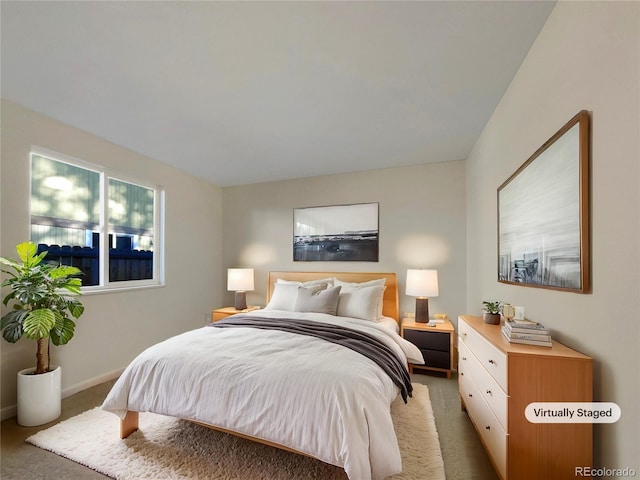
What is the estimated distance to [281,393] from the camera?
1604 millimetres

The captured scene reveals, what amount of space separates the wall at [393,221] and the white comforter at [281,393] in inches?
79.4

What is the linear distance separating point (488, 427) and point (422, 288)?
5.79 feet

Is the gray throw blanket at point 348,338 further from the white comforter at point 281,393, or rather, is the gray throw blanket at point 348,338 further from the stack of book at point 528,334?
the stack of book at point 528,334

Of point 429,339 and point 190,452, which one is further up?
point 429,339

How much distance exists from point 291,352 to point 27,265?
215cm

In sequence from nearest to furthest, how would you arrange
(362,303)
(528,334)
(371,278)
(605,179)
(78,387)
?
(605,179) < (528,334) < (78,387) < (362,303) < (371,278)

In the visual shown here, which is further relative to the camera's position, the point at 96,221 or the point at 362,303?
the point at 362,303

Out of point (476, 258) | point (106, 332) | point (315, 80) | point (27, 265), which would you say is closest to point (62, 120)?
point (27, 265)

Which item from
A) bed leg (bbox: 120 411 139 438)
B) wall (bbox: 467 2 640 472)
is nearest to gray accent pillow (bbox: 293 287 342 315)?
bed leg (bbox: 120 411 139 438)

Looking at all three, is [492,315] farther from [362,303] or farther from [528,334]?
[362,303]

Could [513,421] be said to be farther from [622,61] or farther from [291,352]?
[622,61]

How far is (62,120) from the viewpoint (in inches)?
104

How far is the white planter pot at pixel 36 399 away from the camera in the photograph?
2.15 m

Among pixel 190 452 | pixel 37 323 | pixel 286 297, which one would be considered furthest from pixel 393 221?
pixel 37 323
